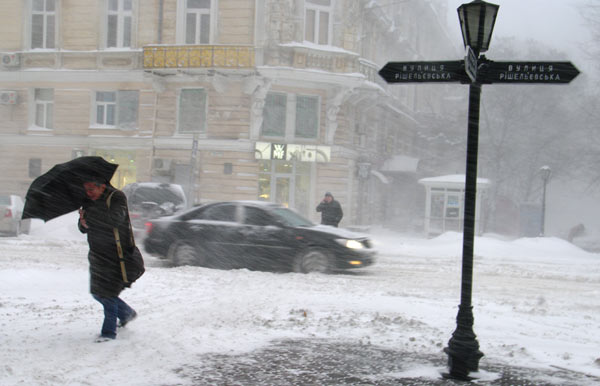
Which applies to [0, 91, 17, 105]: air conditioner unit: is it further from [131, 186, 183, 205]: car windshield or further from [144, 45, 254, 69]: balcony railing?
[131, 186, 183, 205]: car windshield

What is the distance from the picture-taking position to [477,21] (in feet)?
16.6

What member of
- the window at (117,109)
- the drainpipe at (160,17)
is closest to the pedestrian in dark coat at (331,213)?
the window at (117,109)

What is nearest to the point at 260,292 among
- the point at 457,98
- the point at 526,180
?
the point at 526,180

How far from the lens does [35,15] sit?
25.8 metres

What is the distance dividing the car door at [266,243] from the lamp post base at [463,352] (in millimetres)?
6284

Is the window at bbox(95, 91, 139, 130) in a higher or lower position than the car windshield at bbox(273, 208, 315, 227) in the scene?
higher

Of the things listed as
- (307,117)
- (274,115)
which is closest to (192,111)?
(274,115)

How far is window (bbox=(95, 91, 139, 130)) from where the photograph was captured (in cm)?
2492

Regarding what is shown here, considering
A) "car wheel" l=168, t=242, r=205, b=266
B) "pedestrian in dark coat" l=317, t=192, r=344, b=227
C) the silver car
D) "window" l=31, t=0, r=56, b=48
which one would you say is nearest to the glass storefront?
"pedestrian in dark coat" l=317, t=192, r=344, b=227

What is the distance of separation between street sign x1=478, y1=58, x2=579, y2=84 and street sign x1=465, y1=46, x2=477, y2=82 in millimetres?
173

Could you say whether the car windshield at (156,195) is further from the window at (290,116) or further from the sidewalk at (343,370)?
the sidewalk at (343,370)

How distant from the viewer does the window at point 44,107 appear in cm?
2586

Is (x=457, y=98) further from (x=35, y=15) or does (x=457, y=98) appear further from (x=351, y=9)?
(x=35, y=15)

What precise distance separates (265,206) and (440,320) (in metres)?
5.48
